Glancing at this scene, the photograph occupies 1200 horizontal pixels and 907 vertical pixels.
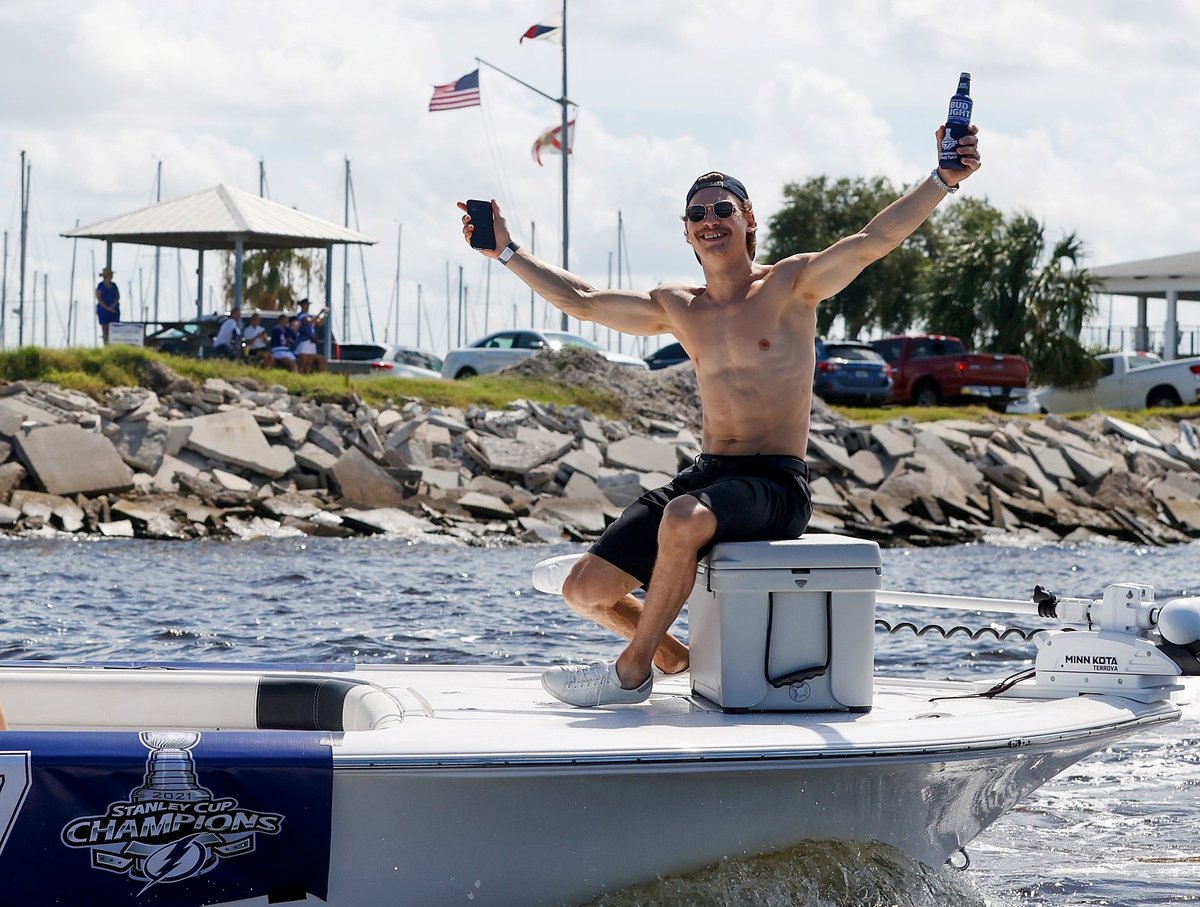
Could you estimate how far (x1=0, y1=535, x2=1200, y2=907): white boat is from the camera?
3.96 metres

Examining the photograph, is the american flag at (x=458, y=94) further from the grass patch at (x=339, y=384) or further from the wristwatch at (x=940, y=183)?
the wristwatch at (x=940, y=183)

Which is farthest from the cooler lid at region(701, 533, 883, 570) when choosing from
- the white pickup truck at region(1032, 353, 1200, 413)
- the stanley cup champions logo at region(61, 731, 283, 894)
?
the white pickup truck at region(1032, 353, 1200, 413)

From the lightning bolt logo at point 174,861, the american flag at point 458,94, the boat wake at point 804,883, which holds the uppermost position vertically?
the american flag at point 458,94

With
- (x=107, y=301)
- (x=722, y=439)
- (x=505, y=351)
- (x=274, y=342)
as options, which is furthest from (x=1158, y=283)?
(x=722, y=439)

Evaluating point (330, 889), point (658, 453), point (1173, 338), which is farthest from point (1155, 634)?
point (1173, 338)

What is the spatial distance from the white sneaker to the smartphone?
1595 millimetres

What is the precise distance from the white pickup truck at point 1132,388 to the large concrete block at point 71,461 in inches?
785

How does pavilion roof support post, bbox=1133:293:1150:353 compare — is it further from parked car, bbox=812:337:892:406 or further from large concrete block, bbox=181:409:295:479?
large concrete block, bbox=181:409:295:479

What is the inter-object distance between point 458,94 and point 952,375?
1015 cm

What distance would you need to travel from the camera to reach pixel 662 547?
4.90 metres

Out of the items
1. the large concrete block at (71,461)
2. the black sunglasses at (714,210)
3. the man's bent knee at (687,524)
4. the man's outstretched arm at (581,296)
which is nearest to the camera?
the man's bent knee at (687,524)

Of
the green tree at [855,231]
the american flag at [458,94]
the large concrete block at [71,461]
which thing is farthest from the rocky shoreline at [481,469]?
the green tree at [855,231]

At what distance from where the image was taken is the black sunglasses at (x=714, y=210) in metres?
5.15

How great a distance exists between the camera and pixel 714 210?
5.16 metres
